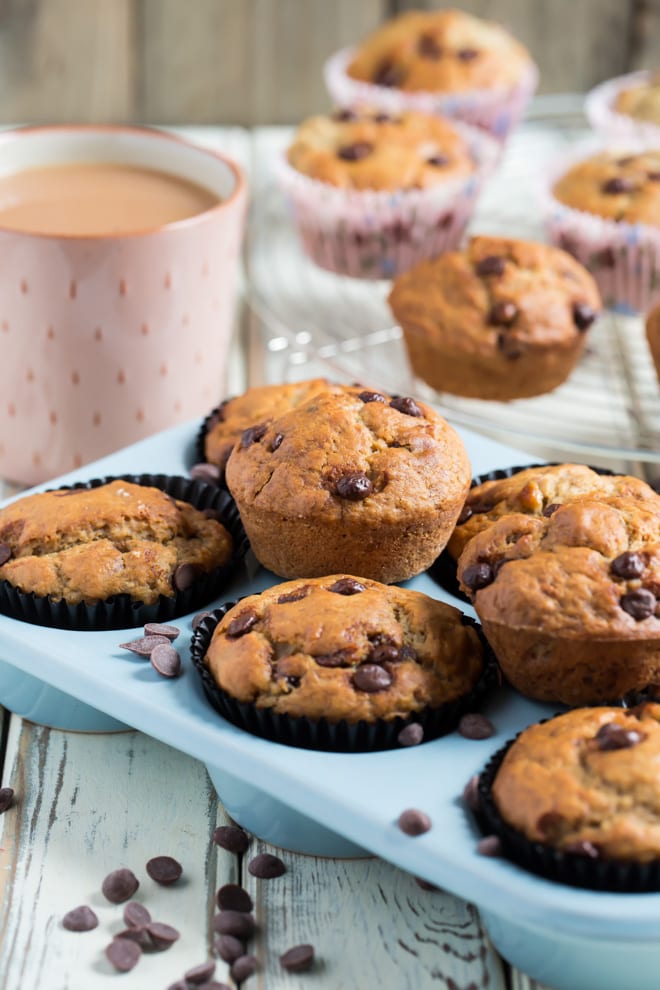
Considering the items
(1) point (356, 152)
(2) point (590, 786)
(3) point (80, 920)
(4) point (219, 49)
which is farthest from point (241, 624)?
(4) point (219, 49)

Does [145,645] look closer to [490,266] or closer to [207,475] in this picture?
[207,475]

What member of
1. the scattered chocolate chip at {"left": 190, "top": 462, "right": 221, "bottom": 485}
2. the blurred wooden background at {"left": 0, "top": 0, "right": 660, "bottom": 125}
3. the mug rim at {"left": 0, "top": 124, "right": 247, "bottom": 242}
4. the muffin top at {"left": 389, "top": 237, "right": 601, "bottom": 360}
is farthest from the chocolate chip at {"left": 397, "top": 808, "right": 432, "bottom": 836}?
the blurred wooden background at {"left": 0, "top": 0, "right": 660, "bottom": 125}

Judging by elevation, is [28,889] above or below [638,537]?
below

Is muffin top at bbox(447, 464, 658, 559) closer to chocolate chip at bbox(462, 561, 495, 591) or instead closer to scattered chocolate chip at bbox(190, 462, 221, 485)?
chocolate chip at bbox(462, 561, 495, 591)

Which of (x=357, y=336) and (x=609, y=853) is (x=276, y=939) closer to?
(x=609, y=853)

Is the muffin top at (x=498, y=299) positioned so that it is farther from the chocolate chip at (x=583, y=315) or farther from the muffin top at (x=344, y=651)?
the muffin top at (x=344, y=651)

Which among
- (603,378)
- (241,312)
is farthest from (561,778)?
(241,312)

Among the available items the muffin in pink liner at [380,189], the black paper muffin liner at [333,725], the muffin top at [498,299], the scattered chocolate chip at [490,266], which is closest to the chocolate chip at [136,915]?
the black paper muffin liner at [333,725]
